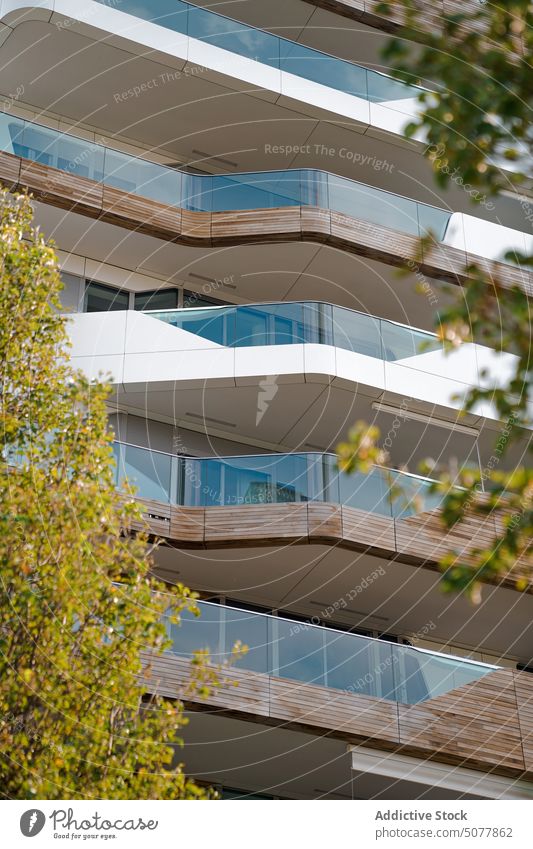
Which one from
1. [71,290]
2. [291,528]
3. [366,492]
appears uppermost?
[71,290]

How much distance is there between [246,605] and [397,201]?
743 centimetres

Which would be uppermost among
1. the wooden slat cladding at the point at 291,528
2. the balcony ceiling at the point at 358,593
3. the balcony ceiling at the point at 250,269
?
the balcony ceiling at the point at 250,269

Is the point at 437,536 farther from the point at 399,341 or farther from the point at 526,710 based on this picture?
the point at 399,341

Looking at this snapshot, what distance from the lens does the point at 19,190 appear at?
1762 centimetres

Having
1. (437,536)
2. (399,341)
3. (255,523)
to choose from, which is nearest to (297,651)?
(255,523)

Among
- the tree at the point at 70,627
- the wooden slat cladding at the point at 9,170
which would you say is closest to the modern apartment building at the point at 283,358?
the wooden slat cladding at the point at 9,170

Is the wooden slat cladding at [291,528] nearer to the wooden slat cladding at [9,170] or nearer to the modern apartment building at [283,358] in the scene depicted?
the modern apartment building at [283,358]

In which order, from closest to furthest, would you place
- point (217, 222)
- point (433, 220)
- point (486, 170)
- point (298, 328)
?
point (486, 170)
point (298, 328)
point (217, 222)
point (433, 220)

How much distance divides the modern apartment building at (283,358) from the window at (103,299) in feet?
0.38

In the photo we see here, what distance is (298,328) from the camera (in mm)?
17891

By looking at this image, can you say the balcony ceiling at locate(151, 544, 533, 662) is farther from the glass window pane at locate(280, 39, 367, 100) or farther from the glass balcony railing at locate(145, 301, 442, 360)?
the glass window pane at locate(280, 39, 367, 100)

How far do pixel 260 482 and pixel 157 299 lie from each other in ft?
14.8

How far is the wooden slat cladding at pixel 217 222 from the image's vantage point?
17797 mm
